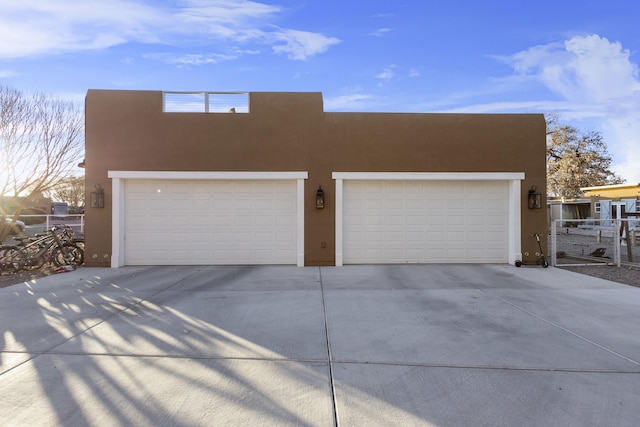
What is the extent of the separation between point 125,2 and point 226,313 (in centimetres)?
771

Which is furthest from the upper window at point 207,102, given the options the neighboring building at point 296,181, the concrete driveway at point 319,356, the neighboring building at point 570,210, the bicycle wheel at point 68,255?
the neighboring building at point 570,210

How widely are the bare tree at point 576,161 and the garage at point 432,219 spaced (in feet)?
83.4

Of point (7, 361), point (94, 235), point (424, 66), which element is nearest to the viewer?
point (7, 361)

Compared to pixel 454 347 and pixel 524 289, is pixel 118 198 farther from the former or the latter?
pixel 524 289

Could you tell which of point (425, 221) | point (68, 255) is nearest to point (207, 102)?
point (68, 255)

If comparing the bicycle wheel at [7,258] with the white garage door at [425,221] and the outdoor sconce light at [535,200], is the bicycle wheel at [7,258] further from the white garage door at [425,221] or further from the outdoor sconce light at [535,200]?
the outdoor sconce light at [535,200]

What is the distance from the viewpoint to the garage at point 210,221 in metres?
9.62

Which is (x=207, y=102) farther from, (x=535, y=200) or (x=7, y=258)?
(x=535, y=200)

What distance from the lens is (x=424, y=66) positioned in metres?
11.4

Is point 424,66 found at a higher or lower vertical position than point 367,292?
higher

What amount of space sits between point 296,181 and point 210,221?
2551 millimetres

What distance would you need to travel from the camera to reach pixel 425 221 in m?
9.83

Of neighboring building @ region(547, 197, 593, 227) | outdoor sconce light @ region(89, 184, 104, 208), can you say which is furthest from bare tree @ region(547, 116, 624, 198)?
outdoor sconce light @ region(89, 184, 104, 208)

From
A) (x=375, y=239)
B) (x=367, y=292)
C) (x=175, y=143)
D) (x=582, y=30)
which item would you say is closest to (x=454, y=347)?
(x=367, y=292)
